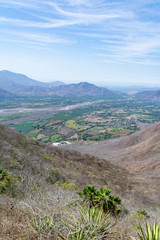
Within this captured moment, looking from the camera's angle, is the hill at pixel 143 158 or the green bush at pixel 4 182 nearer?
the green bush at pixel 4 182

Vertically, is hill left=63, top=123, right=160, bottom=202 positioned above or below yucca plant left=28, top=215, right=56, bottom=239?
below

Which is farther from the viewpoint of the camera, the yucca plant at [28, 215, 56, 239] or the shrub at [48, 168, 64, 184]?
the shrub at [48, 168, 64, 184]

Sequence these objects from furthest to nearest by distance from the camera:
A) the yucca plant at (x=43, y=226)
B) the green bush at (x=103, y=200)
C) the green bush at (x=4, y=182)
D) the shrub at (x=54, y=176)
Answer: the shrub at (x=54, y=176)
the green bush at (x=103, y=200)
the green bush at (x=4, y=182)
the yucca plant at (x=43, y=226)

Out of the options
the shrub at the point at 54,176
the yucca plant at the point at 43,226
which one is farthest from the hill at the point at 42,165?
the yucca plant at the point at 43,226

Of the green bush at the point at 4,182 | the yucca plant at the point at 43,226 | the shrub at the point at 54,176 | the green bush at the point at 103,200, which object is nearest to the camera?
the yucca plant at the point at 43,226

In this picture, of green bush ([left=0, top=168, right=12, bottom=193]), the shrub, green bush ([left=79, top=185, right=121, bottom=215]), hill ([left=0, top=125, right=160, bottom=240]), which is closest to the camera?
hill ([left=0, top=125, right=160, bottom=240])

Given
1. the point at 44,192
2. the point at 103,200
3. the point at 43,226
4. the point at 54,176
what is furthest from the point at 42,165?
the point at 43,226

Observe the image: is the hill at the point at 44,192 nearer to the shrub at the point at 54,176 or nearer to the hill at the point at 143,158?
the shrub at the point at 54,176

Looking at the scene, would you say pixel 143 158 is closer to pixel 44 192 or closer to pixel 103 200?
pixel 103 200

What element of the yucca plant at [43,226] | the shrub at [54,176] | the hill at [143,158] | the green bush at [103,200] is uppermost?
the yucca plant at [43,226]

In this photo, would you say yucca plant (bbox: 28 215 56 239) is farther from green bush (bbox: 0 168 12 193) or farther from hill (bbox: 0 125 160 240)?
green bush (bbox: 0 168 12 193)

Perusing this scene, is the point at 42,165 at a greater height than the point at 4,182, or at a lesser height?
lesser

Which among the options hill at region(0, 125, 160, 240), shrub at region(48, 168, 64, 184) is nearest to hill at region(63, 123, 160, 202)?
hill at region(0, 125, 160, 240)
